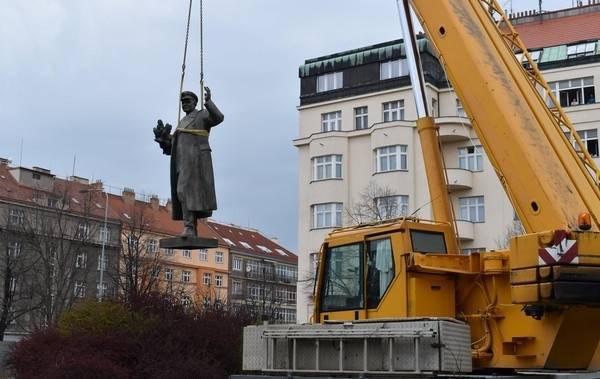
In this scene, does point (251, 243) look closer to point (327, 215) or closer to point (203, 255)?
point (203, 255)

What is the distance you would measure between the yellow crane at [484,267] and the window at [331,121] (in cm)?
3518

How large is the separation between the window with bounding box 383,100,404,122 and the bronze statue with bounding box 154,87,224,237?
3441 cm

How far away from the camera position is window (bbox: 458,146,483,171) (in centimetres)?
4288

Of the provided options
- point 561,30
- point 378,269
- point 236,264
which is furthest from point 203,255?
point 378,269

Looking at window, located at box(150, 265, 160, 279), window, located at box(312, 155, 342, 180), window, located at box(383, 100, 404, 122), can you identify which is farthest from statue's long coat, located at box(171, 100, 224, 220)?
window, located at box(150, 265, 160, 279)

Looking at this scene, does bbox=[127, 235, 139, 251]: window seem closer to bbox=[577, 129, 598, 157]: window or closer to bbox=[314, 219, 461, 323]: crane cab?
bbox=[577, 129, 598, 157]: window

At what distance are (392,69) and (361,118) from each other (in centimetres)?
335

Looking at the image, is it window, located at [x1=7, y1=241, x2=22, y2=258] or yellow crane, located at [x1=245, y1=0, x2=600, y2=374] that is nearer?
yellow crane, located at [x1=245, y1=0, x2=600, y2=374]

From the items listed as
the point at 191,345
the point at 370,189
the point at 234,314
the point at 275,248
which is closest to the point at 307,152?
the point at 370,189

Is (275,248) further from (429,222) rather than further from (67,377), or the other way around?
(429,222)

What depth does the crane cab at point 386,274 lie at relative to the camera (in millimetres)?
10570

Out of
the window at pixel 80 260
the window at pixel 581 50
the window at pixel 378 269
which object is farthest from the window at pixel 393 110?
the window at pixel 378 269

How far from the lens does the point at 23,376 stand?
21.8 metres

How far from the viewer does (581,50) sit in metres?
41.2
